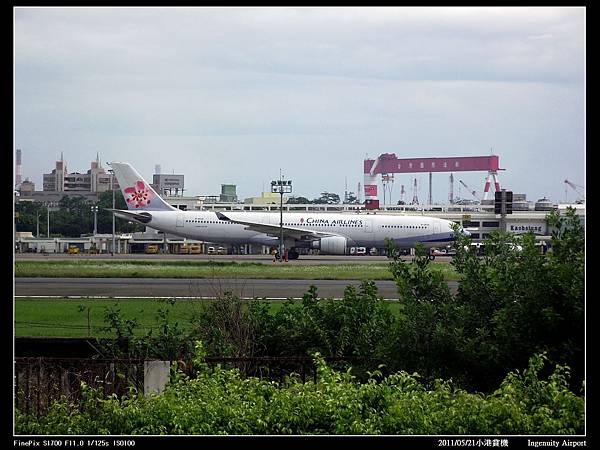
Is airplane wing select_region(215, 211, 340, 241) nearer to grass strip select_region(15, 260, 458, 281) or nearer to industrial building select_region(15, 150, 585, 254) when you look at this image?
industrial building select_region(15, 150, 585, 254)

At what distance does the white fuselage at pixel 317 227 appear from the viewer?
54875 mm

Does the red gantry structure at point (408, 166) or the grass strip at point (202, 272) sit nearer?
the grass strip at point (202, 272)

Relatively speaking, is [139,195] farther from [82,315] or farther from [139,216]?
[82,315]

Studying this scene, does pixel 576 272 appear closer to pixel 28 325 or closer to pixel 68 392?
pixel 68 392

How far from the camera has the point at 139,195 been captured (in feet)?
189

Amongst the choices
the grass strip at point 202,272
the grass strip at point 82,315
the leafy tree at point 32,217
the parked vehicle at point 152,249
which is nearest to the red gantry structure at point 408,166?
the parked vehicle at point 152,249

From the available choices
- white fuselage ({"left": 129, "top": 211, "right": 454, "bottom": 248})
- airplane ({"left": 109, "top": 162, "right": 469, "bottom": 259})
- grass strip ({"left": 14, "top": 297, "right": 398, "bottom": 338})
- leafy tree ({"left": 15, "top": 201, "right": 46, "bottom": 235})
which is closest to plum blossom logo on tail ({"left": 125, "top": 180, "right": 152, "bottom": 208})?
airplane ({"left": 109, "top": 162, "right": 469, "bottom": 259})

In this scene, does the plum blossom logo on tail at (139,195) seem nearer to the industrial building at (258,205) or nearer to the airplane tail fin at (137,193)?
the airplane tail fin at (137,193)

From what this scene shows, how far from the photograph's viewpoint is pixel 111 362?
1173cm

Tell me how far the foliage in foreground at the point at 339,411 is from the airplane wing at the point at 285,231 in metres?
44.0

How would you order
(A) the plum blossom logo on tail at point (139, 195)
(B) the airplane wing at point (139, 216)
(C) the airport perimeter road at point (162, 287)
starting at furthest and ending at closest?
Result: (A) the plum blossom logo on tail at point (139, 195)
(B) the airplane wing at point (139, 216)
(C) the airport perimeter road at point (162, 287)

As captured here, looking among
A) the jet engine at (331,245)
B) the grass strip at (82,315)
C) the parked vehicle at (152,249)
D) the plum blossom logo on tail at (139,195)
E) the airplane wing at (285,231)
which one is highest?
the plum blossom logo on tail at (139,195)

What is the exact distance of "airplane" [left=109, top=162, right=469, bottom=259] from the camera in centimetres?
5447

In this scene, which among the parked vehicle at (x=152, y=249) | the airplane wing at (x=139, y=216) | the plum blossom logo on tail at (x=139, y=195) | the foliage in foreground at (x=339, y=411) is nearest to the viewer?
the foliage in foreground at (x=339, y=411)
